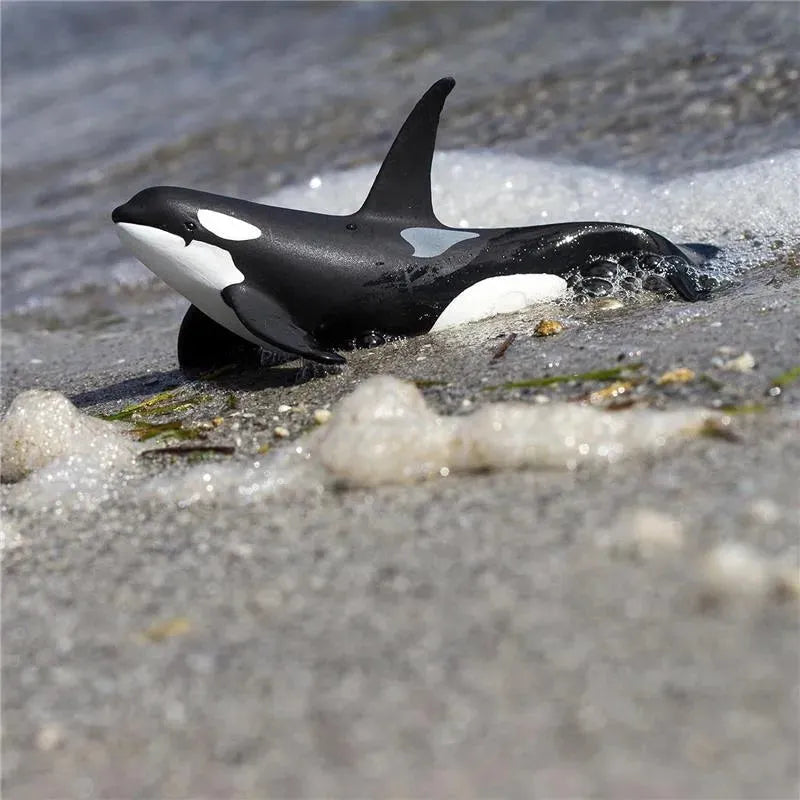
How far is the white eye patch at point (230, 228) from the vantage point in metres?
4.97

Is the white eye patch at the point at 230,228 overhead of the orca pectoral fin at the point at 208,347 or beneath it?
overhead

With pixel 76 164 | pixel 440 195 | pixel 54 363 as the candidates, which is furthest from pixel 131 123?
pixel 54 363

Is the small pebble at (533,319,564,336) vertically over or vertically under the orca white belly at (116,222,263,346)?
under

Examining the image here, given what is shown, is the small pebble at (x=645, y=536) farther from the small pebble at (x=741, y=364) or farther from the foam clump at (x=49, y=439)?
the foam clump at (x=49, y=439)

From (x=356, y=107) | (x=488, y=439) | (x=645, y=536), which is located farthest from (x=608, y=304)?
(x=356, y=107)

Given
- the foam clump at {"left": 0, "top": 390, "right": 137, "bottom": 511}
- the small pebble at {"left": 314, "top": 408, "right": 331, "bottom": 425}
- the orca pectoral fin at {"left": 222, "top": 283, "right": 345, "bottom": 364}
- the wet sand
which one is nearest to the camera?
the wet sand

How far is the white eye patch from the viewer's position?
4969 millimetres

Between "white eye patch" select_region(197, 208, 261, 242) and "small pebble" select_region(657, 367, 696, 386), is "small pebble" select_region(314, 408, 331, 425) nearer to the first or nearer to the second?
"small pebble" select_region(657, 367, 696, 386)

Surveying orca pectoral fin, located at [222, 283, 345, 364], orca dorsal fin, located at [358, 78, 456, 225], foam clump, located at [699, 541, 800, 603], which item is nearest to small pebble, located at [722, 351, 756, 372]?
foam clump, located at [699, 541, 800, 603]

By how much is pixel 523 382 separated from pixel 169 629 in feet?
5.26

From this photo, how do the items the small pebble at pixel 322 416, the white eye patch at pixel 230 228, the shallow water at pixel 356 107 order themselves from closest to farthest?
the small pebble at pixel 322 416 → the white eye patch at pixel 230 228 → the shallow water at pixel 356 107

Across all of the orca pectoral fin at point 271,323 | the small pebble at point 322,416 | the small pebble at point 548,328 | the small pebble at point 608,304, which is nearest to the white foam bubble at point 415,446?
the small pebble at point 322,416

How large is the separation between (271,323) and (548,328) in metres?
1.10

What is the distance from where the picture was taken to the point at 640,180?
7.77 metres
